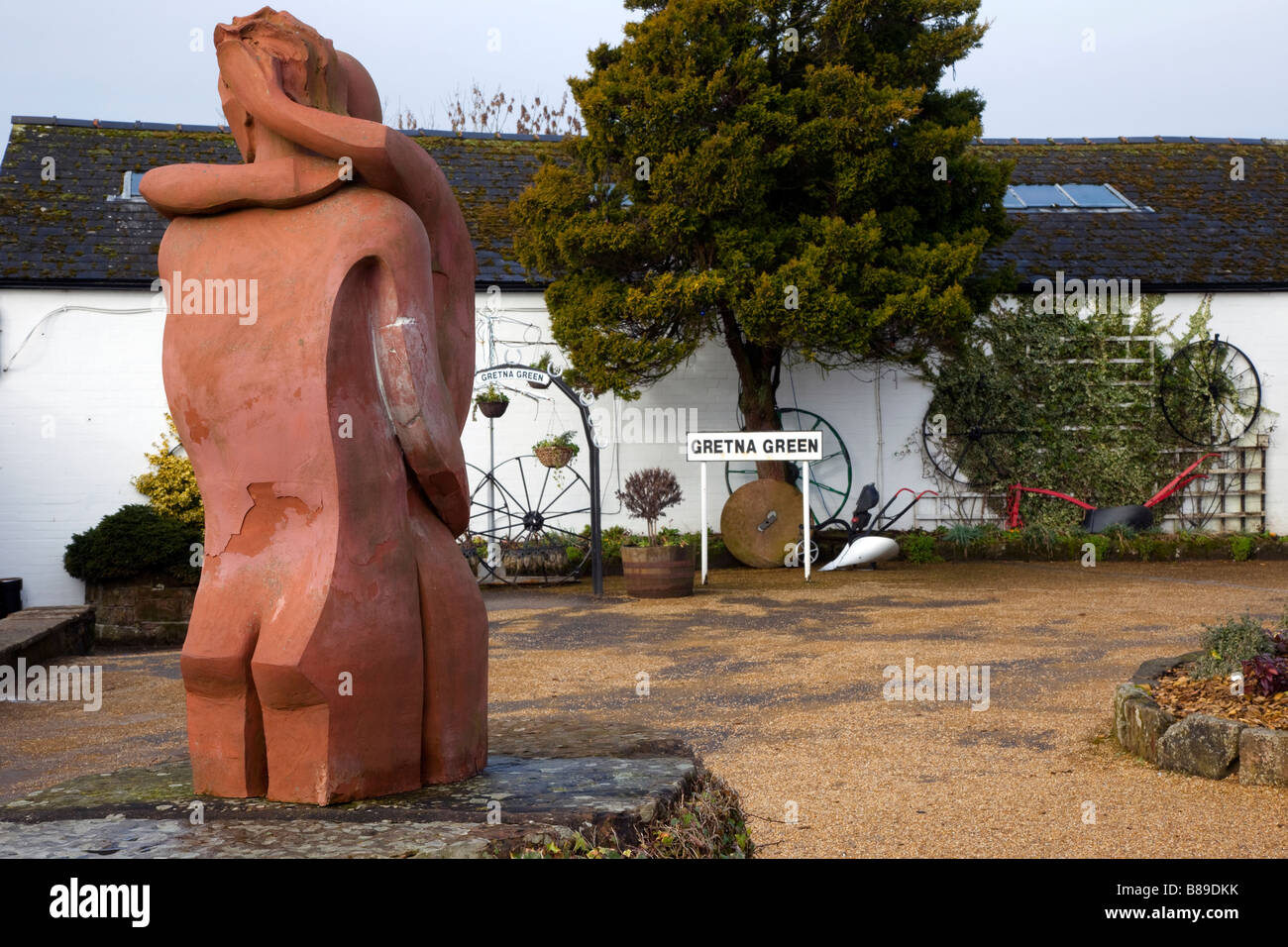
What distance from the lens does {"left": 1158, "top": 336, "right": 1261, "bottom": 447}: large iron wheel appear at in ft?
55.3

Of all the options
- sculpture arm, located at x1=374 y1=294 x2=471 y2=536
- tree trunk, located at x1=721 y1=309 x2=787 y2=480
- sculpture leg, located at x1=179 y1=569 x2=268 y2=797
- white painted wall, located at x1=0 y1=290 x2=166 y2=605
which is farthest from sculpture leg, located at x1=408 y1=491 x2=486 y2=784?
white painted wall, located at x1=0 y1=290 x2=166 y2=605

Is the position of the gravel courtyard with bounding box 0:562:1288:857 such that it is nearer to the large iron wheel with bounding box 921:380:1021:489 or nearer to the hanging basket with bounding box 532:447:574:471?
the hanging basket with bounding box 532:447:574:471

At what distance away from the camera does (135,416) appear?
14781 millimetres

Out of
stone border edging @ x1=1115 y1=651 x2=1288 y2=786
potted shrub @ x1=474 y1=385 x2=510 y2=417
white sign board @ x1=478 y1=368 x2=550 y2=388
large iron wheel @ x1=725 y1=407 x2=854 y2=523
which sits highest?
white sign board @ x1=478 y1=368 x2=550 y2=388

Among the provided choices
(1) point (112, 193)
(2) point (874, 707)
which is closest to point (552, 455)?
(1) point (112, 193)

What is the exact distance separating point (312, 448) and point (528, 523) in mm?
12275

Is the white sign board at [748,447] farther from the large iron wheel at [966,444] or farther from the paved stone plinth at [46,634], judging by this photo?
the paved stone plinth at [46,634]

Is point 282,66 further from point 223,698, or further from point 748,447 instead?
point 748,447

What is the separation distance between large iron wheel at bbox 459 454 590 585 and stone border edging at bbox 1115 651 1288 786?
941cm

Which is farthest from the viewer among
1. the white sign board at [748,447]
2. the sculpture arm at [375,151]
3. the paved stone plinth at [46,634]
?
the white sign board at [748,447]

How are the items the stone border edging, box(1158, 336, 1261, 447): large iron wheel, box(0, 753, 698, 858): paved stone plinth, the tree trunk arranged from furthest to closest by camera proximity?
box(1158, 336, 1261, 447): large iron wheel → the tree trunk → the stone border edging → box(0, 753, 698, 858): paved stone plinth

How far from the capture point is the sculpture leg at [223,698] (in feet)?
9.79

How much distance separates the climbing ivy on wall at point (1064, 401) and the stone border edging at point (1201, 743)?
36.9 ft

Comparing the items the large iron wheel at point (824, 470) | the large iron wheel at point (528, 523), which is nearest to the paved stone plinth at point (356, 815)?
the large iron wheel at point (528, 523)
